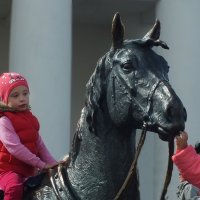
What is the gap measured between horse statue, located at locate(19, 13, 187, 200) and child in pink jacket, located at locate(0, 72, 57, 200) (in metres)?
0.26

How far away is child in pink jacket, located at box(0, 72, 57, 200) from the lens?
11.6ft

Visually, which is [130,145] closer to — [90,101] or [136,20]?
[90,101]

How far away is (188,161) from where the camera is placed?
410 cm

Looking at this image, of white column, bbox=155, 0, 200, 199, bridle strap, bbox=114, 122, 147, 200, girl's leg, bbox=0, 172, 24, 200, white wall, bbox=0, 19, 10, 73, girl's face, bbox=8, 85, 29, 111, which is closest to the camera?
bridle strap, bbox=114, 122, 147, 200

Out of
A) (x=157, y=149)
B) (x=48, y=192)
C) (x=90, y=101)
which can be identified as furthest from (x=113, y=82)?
(x=157, y=149)

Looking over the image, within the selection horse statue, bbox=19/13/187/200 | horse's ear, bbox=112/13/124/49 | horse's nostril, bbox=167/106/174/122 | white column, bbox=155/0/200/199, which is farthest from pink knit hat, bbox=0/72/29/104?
white column, bbox=155/0/200/199

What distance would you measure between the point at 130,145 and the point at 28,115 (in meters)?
0.66

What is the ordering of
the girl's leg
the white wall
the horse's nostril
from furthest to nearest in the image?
1. the white wall
2. the girl's leg
3. the horse's nostril

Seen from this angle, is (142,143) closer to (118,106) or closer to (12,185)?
(118,106)

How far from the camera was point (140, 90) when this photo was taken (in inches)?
123

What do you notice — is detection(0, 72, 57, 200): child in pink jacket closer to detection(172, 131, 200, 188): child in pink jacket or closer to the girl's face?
the girl's face

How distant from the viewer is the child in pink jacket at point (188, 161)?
3.92 m

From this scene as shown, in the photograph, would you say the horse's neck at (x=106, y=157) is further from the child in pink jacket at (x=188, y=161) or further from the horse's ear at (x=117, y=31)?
the child in pink jacket at (x=188, y=161)

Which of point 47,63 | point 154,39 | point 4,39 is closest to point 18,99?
point 154,39
